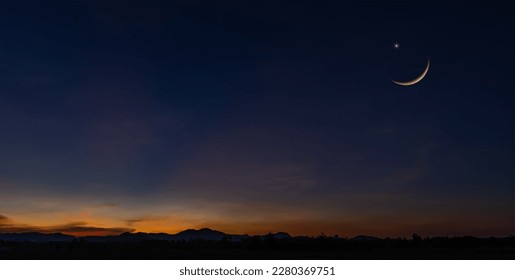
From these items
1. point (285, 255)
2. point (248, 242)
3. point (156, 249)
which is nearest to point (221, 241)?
point (248, 242)
